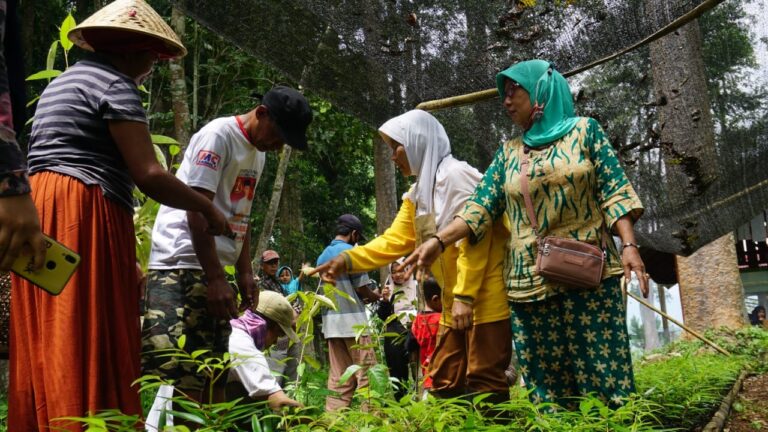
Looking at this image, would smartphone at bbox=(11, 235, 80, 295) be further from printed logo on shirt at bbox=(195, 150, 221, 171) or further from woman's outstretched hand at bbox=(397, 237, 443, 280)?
woman's outstretched hand at bbox=(397, 237, 443, 280)

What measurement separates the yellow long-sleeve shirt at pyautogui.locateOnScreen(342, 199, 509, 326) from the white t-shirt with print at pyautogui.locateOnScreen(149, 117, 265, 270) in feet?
1.92

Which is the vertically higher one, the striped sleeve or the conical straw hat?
the conical straw hat

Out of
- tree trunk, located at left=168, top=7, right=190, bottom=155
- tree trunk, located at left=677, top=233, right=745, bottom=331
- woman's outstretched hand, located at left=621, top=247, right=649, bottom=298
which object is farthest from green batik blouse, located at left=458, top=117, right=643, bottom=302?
tree trunk, located at left=677, top=233, right=745, bottom=331

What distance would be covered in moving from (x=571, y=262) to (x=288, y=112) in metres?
1.29

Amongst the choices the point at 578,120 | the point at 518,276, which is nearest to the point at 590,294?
the point at 518,276

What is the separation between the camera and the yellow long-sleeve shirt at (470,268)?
352 cm

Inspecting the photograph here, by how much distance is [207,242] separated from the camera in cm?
287

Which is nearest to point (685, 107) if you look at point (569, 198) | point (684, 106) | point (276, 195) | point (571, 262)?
point (684, 106)

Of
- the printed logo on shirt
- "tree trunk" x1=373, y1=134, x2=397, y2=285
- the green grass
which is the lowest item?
the green grass

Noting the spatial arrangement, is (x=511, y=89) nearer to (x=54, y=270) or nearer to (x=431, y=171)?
(x=431, y=171)

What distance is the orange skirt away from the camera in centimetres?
219

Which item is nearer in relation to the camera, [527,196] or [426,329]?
[527,196]

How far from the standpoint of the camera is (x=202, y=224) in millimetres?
2859

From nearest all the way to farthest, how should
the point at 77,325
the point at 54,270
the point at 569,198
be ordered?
the point at 54,270 < the point at 77,325 < the point at 569,198
